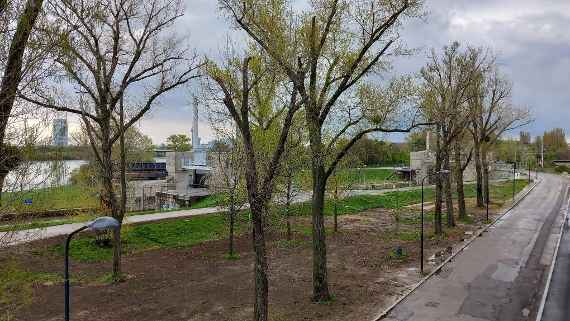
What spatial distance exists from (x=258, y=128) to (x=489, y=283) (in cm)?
1326

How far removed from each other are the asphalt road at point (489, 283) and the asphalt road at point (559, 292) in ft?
1.61

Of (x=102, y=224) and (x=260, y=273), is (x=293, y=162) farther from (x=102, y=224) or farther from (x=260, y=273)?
(x=102, y=224)

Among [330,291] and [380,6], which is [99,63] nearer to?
[380,6]

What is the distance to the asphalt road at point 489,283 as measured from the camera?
1656cm

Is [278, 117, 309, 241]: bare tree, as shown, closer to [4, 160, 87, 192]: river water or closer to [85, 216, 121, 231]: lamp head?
[85, 216, 121, 231]: lamp head

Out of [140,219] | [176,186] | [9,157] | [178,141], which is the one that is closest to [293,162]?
[9,157]

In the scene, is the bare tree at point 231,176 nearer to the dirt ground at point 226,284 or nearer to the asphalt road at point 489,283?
the dirt ground at point 226,284

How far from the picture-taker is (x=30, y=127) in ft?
27.7

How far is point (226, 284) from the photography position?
2005 cm

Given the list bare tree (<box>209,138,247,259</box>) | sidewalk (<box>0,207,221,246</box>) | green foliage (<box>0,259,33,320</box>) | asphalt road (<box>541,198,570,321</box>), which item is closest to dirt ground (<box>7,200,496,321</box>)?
sidewalk (<box>0,207,221,246</box>)

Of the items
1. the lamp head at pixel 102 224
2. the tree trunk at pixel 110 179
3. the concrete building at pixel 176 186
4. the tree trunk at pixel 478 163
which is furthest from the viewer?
the concrete building at pixel 176 186

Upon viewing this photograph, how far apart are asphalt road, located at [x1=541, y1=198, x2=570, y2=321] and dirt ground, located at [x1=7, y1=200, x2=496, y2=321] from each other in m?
5.41

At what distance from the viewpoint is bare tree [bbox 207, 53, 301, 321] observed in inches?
490

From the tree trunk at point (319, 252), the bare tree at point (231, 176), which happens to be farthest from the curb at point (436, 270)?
the bare tree at point (231, 176)
